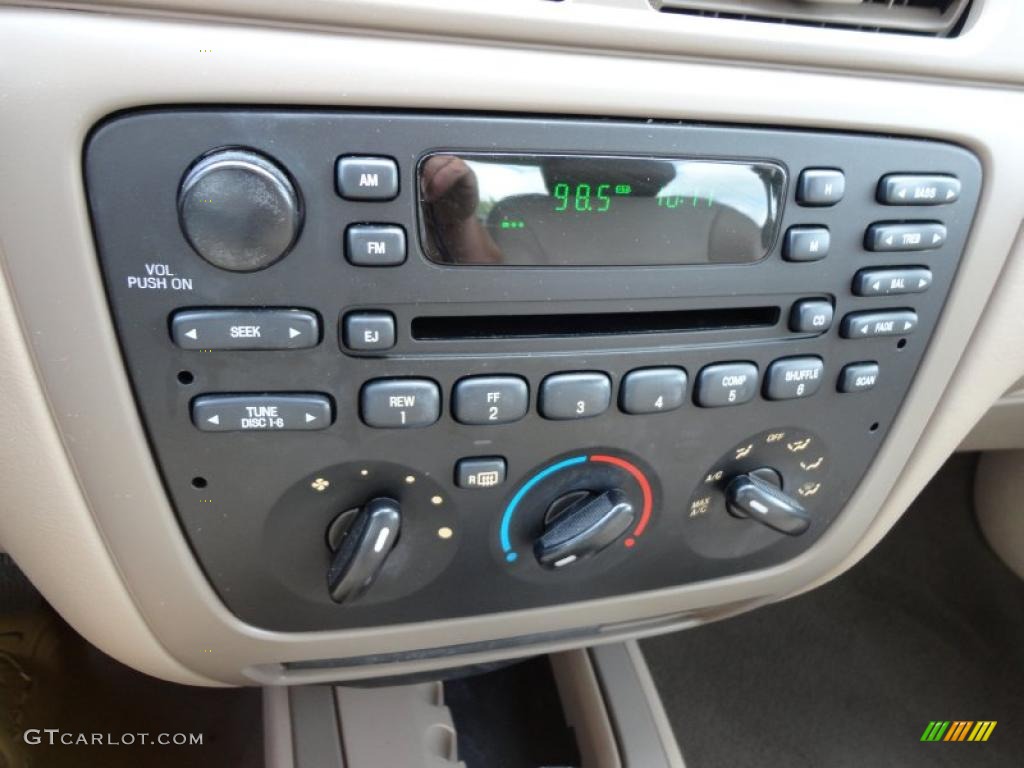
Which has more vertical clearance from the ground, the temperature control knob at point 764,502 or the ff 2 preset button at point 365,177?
the ff 2 preset button at point 365,177

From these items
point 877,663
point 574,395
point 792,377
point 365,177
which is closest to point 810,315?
point 792,377

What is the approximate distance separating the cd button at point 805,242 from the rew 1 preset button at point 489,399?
6.3 inches

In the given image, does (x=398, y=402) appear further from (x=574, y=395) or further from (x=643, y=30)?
(x=643, y=30)

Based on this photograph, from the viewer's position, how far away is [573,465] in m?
0.49

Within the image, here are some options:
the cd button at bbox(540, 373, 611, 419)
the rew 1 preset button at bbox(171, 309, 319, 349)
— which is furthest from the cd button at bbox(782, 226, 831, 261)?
the rew 1 preset button at bbox(171, 309, 319, 349)

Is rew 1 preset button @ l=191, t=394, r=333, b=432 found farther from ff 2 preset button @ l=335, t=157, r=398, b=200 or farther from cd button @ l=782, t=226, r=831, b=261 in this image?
cd button @ l=782, t=226, r=831, b=261

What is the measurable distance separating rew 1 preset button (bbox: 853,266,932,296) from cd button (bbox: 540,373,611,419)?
0.52 feet

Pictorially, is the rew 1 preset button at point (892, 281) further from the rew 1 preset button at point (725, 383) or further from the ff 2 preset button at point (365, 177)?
the ff 2 preset button at point (365, 177)

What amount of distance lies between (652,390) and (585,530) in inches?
3.5

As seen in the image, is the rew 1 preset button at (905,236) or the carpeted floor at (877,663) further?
the carpeted floor at (877,663)

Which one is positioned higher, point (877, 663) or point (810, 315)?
point (810, 315)

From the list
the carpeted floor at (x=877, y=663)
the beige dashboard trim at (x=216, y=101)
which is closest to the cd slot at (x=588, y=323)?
the beige dashboard trim at (x=216, y=101)

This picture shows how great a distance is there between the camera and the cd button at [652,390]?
1.52 feet

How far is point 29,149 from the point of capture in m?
0.34
